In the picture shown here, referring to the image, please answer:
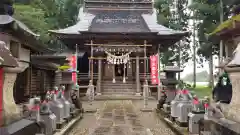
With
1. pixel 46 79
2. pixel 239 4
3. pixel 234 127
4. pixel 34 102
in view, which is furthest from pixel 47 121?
pixel 46 79

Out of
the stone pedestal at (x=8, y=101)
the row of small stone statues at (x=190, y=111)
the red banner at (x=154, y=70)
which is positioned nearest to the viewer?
the stone pedestal at (x=8, y=101)

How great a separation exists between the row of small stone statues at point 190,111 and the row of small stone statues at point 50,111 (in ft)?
12.9

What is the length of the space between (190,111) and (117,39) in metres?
16.6

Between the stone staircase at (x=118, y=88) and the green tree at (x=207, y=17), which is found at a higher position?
the green tree at (x=207, y=17)

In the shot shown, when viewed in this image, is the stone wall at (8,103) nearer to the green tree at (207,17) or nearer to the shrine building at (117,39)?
the shrine building at (117,39)

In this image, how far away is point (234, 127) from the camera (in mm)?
4375

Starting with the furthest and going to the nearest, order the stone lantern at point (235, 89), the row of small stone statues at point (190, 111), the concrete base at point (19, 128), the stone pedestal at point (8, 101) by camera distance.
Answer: the row of small stone statues at point (190, 111)
the stone lantern at point (235, 89)
the stone pedestal at point (8, 101)
the concrete base at point (19, 128)

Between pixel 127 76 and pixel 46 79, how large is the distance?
9.16 metres

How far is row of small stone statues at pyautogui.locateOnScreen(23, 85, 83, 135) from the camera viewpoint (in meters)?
6.30

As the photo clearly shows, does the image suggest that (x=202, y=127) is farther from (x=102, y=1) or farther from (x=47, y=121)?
(x=102, y=1)

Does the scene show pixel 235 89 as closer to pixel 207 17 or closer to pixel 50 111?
pixel 50 111

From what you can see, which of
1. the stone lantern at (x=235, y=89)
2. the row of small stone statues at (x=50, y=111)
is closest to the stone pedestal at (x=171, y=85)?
the row of small stone statues at (x=50, y=111)

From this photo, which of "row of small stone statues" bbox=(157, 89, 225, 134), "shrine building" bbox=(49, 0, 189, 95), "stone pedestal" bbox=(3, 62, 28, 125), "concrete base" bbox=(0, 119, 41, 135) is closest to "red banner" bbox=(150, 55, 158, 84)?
"shrine building" bbox=(49, 0, 189, 95)

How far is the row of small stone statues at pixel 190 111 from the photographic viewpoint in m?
6.23
